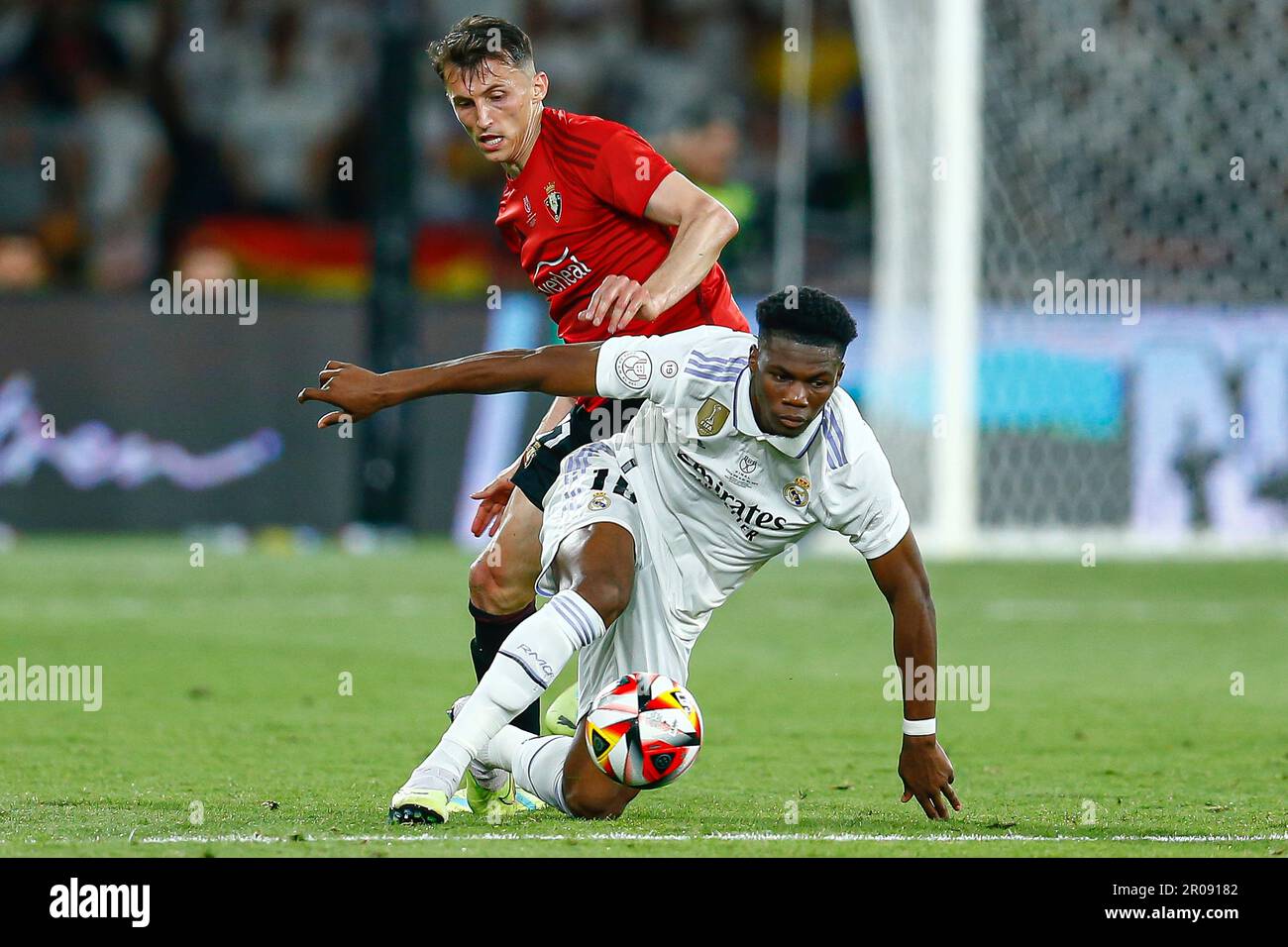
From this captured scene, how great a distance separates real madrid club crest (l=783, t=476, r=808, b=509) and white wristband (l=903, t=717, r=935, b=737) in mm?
597

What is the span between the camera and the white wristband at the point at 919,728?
4.77m

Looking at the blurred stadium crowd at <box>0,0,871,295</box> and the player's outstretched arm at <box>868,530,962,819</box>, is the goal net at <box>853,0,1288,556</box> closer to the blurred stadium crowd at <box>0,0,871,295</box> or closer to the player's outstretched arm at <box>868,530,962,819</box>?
the blurred stadium crowd at <box>0,0,871,295</box>

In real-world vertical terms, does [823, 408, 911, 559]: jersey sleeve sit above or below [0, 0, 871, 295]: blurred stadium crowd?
below

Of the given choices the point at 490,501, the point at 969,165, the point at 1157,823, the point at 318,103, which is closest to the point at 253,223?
the point at 318,103

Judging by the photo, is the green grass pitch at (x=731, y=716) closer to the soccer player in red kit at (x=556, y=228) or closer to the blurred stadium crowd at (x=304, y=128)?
the soccer player in red kit at (x=556, y=228)

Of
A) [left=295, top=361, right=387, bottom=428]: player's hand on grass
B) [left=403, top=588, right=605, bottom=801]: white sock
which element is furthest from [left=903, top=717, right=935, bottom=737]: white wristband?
[left=295, top=361, right=387, bottom=428]: player's hand on grass

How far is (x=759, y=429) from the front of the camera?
476 cm

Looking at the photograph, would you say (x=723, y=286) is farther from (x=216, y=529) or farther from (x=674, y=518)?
(x=216, y=529)

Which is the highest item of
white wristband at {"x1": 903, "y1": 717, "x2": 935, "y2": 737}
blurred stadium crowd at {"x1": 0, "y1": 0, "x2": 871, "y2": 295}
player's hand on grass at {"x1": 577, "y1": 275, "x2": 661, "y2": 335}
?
blurred stadium crowd at {"x1": 0, "y1": 0, "x2": 871, "y2": 295}

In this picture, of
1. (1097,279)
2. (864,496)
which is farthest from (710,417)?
(1097,279)

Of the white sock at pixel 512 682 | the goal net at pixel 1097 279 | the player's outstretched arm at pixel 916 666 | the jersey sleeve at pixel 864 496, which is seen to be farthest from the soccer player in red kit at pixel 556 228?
the goal net at pixel 1097 279

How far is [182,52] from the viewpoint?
17250 mm

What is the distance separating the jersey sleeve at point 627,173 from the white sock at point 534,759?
1474 mm

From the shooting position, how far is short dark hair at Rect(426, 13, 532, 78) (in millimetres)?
5219
